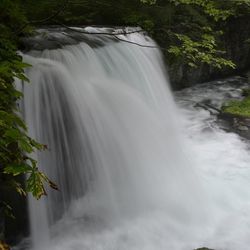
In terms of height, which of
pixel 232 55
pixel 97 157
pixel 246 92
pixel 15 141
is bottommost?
pixel 246 92

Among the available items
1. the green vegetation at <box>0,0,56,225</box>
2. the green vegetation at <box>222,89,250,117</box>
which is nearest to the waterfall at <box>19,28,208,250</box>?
the green vegetation at <box>0,0,56,225</box>

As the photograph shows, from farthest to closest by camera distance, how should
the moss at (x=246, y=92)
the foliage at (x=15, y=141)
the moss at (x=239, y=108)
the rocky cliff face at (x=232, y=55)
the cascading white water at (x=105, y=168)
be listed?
the rocky cliff face at (x=232, y=55) → the moss at (x=246, y=92) → the moss at (x=239, y=108) → the cascading white water at (x=105, y=168) → the foliage at (x=15, y=141)

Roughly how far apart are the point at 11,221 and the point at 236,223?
2.88m

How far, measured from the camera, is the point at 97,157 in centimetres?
568

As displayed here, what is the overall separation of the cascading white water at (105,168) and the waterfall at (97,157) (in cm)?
1

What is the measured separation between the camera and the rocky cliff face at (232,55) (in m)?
10.4

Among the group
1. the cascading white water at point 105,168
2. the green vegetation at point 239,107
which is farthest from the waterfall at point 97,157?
the green vegetation at point 239,107

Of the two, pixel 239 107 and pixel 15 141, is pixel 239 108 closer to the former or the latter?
pixel 239 107

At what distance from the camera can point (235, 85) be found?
10.7 metres

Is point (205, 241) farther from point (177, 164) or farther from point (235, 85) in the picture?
point (235, 85)

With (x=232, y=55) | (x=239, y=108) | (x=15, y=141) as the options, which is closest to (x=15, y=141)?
(x=15, y=141)

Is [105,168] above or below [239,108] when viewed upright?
above

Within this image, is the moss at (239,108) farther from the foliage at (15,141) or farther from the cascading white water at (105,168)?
the foliage at (15,141)

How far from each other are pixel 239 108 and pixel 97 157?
4.62 m
